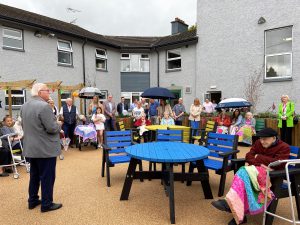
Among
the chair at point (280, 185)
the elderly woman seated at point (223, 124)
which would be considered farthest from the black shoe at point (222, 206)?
the elderly woman seated at point (223, 124)

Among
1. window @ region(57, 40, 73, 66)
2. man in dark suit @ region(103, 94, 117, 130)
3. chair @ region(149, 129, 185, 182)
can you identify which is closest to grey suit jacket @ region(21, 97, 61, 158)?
chair @ region(149, 129, 185, 182)

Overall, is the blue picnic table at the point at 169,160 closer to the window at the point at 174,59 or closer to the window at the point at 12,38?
the window at the point at 12,38

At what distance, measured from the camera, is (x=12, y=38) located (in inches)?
450

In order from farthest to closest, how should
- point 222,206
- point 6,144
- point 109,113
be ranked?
point 109,113 → point 6,144 → point 222,206

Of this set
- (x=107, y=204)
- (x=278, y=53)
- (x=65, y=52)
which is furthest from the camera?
(x=65, y=52)

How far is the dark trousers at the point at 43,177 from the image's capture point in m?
3.67

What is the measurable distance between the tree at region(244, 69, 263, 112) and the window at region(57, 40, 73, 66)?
31.4ft

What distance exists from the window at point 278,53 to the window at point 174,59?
5.57 m

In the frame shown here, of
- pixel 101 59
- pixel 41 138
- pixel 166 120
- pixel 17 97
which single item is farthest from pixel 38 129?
pixel 101 59

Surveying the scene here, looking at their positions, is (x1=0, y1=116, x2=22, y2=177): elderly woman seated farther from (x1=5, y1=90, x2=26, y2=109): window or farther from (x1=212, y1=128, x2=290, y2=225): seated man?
(x1=5, y1=90, x2=26, y2=109): window

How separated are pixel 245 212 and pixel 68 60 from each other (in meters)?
13.2

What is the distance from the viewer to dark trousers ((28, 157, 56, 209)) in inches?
144

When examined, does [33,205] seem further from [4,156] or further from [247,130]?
[247,130]

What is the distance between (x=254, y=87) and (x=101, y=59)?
940 cm
